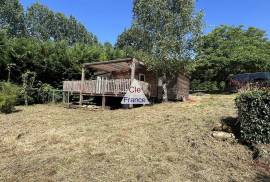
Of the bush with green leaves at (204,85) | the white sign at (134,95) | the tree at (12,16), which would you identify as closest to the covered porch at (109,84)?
the white sign at (134,95)

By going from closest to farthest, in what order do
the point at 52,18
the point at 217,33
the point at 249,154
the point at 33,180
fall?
the point at 33,180
the point at 249,154
the point at 217,33
the point at 52,18

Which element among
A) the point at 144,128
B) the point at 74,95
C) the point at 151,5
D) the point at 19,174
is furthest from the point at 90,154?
the point at 74,95

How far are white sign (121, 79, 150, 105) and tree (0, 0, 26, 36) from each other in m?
36.9

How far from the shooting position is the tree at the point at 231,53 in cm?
2939

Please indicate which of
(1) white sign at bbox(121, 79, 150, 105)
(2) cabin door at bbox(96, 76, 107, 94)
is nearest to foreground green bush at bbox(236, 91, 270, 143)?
(1) white sign at bbox(121, 79, 150, 105)

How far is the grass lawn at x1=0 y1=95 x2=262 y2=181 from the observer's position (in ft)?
25.7

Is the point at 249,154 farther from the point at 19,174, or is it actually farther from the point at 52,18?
the point at 52,18

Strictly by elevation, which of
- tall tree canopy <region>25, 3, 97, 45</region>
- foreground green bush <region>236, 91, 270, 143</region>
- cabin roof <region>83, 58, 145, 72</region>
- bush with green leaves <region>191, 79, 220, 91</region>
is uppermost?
tall tree canopy <region>25, 3, 97, 45</region>

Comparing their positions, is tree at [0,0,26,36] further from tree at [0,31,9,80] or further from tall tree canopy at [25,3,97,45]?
tree at [0,31,9,80]

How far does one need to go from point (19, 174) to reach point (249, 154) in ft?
19.5

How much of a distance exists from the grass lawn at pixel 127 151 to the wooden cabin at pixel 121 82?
18.3 feet

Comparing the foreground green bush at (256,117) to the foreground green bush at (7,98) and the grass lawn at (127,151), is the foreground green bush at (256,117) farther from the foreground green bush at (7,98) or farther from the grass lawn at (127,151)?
the foreground green bush at (7,98)

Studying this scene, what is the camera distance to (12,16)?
50375mm

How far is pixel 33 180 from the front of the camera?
24.6 feet
